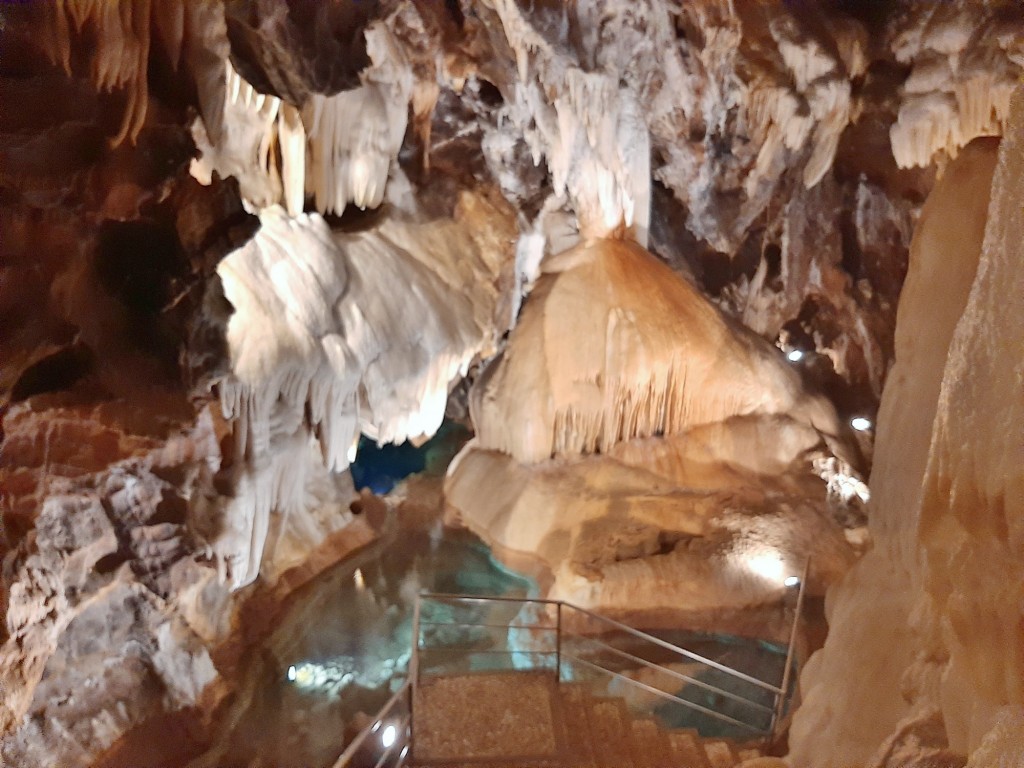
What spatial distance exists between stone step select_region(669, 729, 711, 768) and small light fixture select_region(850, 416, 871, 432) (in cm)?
586

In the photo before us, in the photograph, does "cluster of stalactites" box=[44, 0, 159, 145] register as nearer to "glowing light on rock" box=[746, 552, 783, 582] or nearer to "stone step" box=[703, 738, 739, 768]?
"stone step" box=[703, 738, 739, 768]

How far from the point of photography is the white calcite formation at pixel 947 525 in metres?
1.47

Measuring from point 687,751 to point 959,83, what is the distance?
5.12 m

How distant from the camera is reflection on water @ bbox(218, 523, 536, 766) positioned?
550 centimetres

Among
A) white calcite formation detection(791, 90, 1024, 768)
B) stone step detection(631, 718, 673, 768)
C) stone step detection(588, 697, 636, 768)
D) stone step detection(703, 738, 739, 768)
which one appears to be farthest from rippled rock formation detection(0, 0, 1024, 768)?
stone step detection(588, 697, 636, 768)

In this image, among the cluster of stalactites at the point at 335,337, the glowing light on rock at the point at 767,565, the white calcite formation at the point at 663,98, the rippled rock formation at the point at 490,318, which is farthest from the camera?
the white calcite formation at the point at 663,98

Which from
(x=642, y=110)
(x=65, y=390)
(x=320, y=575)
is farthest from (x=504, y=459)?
(x=65, y=390)

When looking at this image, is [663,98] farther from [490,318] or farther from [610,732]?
[610,732]

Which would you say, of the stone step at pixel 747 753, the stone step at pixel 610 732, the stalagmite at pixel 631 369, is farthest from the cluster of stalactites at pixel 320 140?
the stone step at pixel 747 753

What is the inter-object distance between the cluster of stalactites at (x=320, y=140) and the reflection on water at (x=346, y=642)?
12.7ft

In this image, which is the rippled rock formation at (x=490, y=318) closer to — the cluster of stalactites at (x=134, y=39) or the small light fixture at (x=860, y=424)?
the cluster of stalactites at (x=134, y=39)

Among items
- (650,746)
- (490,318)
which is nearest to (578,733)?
(650,746)

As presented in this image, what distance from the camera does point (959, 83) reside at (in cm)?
536

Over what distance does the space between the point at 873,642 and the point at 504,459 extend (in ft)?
19.2
